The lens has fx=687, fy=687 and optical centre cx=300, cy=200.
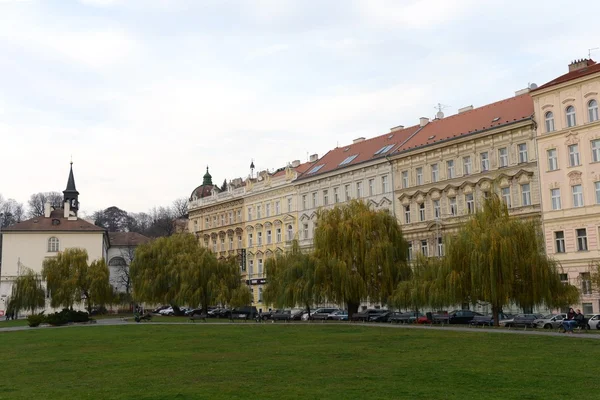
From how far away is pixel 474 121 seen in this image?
60.2 meters

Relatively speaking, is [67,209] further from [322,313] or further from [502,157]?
[502,157]

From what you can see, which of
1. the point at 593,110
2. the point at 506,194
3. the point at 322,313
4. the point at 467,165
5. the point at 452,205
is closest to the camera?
the point at 593,110

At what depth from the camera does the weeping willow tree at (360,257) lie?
48.1m

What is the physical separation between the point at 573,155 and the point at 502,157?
617 cm

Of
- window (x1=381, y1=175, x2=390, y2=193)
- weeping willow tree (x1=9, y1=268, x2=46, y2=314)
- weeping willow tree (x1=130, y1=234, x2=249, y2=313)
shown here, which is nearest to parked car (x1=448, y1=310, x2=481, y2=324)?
window (x1=381, y1=175, x2=390, y2=193)

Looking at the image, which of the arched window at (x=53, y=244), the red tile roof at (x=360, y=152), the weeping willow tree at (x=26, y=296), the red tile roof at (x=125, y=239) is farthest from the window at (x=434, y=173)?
the red tile roof at (x=125, y=239)

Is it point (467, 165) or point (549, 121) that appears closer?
point (549, 121)

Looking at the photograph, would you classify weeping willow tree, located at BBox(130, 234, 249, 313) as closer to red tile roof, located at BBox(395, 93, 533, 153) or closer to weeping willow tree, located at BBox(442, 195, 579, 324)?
red tile roof, located at BBox(395, 93, 533, 153)

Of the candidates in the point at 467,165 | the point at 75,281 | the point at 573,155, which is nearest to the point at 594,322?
the point at 573,155

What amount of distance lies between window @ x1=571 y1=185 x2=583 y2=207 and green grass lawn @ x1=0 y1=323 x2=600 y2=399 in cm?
2299

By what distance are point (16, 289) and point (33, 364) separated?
54.0 metres

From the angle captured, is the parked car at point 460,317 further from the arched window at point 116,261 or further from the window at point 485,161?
the arched window at point 116,261

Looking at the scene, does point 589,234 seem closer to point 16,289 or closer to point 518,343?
point 518,343

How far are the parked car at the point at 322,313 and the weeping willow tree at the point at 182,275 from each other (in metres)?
8.36
